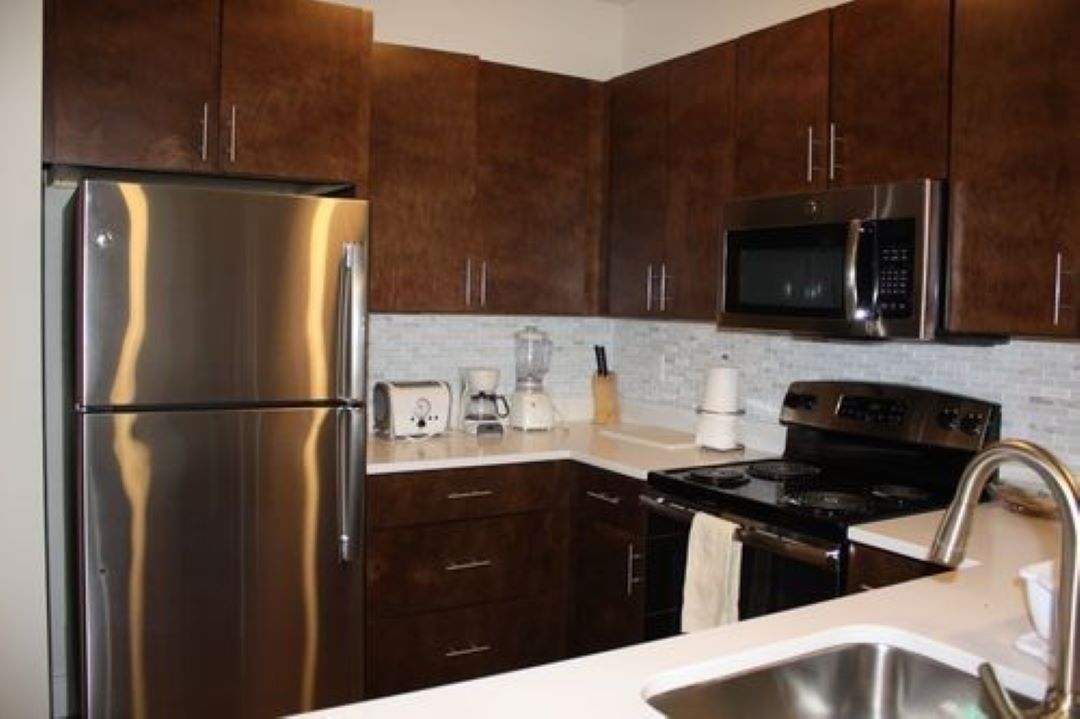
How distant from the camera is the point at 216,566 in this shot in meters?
2.52

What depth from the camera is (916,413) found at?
265cm

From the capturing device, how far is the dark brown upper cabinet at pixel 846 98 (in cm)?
235

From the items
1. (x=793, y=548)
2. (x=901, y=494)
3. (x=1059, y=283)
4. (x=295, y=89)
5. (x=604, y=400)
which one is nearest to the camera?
(x=1059, y=283)

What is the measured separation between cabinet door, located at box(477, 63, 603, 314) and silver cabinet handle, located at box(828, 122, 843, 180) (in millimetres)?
1126

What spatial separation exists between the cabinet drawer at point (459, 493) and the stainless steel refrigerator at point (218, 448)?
0.18 m

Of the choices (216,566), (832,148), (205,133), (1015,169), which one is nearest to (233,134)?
(205,133)

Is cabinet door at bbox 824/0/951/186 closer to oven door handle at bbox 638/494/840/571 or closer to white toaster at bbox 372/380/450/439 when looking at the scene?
oven door handle at bbox 638/494/840/571

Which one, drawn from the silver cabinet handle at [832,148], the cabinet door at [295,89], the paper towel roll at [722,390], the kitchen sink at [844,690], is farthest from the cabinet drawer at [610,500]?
the kitchen sink at [844,690]

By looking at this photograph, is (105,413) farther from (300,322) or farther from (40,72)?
(40,72)

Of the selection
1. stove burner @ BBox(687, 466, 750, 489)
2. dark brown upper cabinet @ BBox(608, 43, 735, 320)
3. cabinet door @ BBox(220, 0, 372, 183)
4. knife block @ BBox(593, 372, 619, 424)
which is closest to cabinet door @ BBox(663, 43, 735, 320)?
dark brown upper cabinet @ BBox(608, 43, 735, 320)

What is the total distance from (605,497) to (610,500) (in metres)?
0.03

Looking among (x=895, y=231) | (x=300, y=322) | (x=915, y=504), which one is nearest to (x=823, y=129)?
(x=895, y=231)

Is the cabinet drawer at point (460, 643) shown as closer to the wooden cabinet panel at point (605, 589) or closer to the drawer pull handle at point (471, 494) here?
the wooden cabinet panel at point (605, 589)

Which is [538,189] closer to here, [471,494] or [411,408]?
[411,408]
